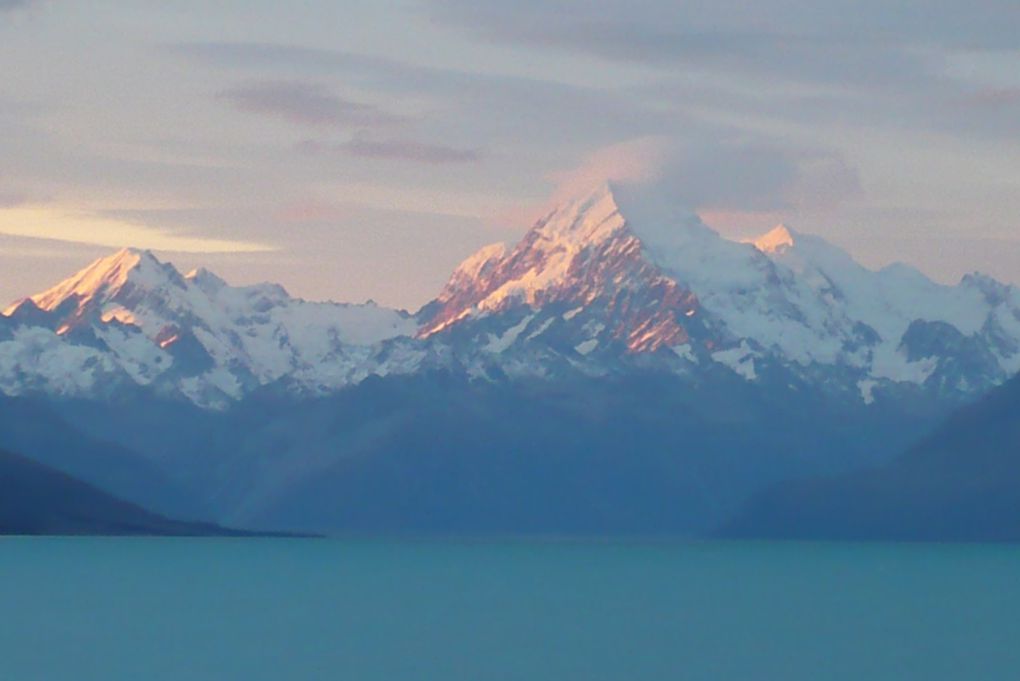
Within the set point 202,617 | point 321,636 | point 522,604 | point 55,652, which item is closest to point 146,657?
point 55,652

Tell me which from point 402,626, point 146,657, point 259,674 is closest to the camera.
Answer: point 259,674

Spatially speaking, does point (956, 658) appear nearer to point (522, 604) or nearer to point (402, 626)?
point (402, 626)

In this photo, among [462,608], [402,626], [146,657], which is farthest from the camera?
[462,608]

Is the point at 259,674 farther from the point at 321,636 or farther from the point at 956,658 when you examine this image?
the point at 956,658

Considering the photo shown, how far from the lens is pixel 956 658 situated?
125562 millimetres

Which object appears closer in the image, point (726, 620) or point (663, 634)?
point (663, 634)

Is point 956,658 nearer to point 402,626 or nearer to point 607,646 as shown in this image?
point 607,646

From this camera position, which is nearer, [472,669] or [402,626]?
[472,669]

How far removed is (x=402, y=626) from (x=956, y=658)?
4317 cm

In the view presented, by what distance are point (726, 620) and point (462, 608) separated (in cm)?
2777

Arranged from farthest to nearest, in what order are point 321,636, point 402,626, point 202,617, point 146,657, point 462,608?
point 462,608
point 202,617
point 402,626
point 321,636
point 146,657

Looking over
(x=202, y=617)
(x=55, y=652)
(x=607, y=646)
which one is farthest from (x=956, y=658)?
(x=202, y=617)

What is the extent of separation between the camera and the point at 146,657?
411 feet

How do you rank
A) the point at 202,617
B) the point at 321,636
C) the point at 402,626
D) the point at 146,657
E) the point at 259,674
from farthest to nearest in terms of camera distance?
1. the point at 202,617
2. the point at 402,626
3. the point at 321,636
4. the point at 146,657
5. the point at 259,674
